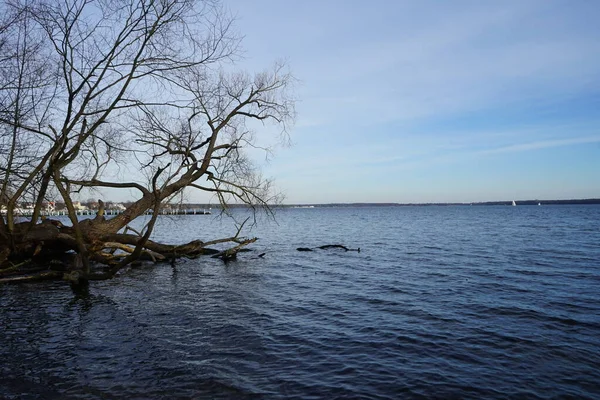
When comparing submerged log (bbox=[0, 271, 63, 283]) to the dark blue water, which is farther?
submerged log (bbox=[0, 271, 63, 283])

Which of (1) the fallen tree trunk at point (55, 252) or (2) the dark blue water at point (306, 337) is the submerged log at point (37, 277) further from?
(2) the dark blue water at point (306, 337)

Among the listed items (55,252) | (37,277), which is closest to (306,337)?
(37,277)

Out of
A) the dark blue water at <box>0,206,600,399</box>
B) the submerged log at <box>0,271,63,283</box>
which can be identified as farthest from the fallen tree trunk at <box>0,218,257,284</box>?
the dark blue water at <box>0,206,600,399</box>

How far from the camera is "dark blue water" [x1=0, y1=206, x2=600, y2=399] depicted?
700 centimetres

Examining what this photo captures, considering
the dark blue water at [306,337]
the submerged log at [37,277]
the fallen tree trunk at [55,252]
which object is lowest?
the dark blue water at [306,337]

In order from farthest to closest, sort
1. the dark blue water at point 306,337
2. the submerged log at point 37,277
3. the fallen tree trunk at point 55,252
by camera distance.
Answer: the fallen tree trunk at point 55,252, the submerged log at point 37,277, the dark blue water at point 306,337

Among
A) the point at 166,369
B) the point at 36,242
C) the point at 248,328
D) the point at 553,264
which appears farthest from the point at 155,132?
the point at 553,264

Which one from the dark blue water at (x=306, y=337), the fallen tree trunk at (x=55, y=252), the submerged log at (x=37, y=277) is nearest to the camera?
the dark blue water at (x=306, y=337)

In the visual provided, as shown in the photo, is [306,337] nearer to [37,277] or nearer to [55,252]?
[37,277]

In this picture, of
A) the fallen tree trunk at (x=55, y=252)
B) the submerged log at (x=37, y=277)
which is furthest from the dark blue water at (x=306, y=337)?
the fallen tree trunk at (x=55, y=252)

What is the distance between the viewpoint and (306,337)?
31.7ft

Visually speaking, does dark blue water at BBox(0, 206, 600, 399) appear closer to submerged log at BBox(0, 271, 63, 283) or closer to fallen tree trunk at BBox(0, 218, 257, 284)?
submerged log at BBox(0, 271, 63, 283)

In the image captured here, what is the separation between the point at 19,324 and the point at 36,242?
8.00 m

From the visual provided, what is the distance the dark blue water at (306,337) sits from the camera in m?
7.00
